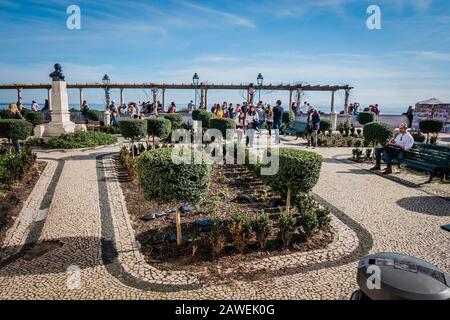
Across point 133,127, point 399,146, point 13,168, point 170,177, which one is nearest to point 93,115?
point 133,127

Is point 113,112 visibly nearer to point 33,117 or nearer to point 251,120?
point 33,117

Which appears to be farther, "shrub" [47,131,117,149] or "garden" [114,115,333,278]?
"shrub" [47,131,117,149]

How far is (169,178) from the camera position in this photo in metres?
4.83

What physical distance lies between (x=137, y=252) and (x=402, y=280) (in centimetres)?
389

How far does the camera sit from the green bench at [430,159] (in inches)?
352

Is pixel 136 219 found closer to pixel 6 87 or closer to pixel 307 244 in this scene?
pixel 307 244

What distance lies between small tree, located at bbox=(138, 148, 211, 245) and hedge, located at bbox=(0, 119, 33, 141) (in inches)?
355

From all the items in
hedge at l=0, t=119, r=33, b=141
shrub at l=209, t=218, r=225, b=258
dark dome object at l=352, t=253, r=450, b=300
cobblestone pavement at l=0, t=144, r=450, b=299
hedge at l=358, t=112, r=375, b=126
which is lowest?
cobblestone pavement at l=0, t=144, r=450, b=299

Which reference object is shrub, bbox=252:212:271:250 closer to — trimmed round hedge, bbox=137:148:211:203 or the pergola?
trimmed round hedge, bbox=137:148:211:203

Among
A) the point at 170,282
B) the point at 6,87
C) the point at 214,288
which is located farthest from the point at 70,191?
the point at 6,87

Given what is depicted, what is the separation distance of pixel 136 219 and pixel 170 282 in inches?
94.6

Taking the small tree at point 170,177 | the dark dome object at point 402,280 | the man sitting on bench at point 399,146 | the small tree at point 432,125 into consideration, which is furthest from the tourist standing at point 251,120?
the dark dome object at point 402,280

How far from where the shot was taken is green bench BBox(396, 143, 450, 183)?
29.3ft

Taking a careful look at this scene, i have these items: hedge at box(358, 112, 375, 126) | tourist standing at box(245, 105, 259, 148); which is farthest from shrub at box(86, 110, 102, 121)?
hedge at box(358, 112, 375, 126)
